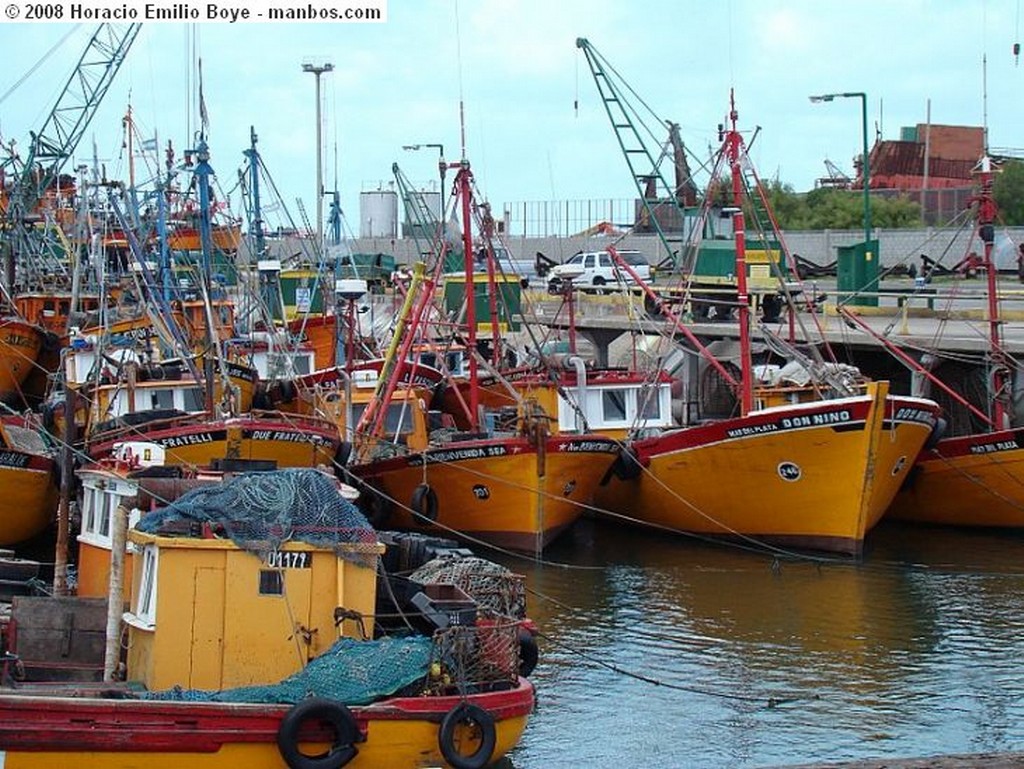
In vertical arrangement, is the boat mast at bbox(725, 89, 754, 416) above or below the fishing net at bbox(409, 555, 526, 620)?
above

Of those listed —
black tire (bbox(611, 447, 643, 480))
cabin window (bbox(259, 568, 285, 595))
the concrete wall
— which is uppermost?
the concrete wall

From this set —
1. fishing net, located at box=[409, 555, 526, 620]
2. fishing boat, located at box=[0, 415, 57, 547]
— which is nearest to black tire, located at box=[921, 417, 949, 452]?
fishing net, located at box=[409, 555, 526, 620]

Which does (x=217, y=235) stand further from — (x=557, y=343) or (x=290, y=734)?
(x=290, y=734)

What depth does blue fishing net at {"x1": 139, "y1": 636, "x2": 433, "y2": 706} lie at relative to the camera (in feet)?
47.9

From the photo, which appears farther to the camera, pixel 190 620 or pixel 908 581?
pixel 908 581

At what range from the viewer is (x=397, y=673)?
15102 millimetres

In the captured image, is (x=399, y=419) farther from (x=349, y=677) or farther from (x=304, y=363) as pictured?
(x=349, y=677)

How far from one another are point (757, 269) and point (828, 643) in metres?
23.8

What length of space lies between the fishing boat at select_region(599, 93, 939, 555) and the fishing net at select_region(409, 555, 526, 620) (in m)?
9.62

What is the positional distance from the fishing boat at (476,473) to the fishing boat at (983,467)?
221 inches

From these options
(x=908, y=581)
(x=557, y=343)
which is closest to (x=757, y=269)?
(x=557, y=343)

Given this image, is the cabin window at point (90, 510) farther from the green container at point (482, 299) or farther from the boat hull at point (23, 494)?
the green container at point (482, 299)

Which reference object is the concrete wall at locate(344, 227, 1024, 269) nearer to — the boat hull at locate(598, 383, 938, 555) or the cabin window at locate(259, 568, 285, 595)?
the boat hull at locate(598, 383, 938, 555)

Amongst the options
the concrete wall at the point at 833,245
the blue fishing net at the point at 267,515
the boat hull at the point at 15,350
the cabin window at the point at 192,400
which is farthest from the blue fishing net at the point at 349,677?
the concrete wall at the point at 833,245
